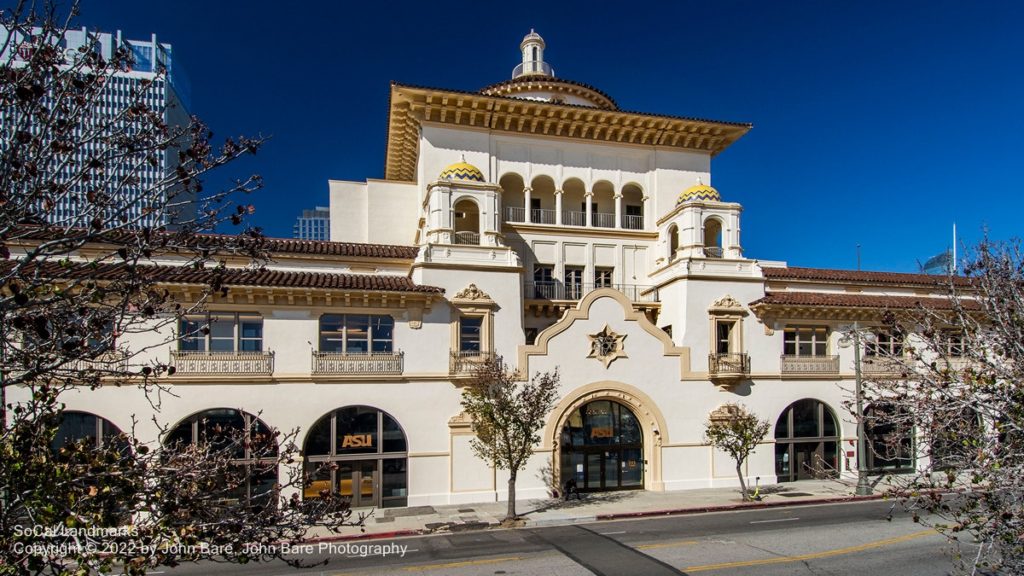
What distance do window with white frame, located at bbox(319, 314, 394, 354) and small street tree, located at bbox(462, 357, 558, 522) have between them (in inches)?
161

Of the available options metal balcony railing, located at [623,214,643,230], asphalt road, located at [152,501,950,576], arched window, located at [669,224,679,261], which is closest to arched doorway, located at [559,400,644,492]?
asphalt road, located at [152,501,950,576]

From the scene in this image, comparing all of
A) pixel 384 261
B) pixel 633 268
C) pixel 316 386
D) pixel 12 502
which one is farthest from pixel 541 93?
pixel 12 502

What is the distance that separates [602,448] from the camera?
28.5 metres

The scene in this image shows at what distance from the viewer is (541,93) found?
38062mm

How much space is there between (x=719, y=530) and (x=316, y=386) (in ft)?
50.7

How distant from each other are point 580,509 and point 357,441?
29.6ft

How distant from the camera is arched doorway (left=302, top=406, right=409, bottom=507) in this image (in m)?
24.8

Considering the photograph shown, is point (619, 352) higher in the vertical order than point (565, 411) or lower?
higher

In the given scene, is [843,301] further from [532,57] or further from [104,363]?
[104,363]

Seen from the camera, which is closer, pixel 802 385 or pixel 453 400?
pixel 453 400

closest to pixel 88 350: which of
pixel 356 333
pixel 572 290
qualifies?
pixel 356 333

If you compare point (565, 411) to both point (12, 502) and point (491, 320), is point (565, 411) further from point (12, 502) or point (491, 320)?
point (12, 502)

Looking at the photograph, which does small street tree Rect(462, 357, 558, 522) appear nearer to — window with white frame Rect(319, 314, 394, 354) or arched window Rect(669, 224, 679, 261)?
window with white frame Rect(319, 314, 394, 354)

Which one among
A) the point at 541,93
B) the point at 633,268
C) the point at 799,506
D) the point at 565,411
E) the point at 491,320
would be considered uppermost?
the point at 541,93
